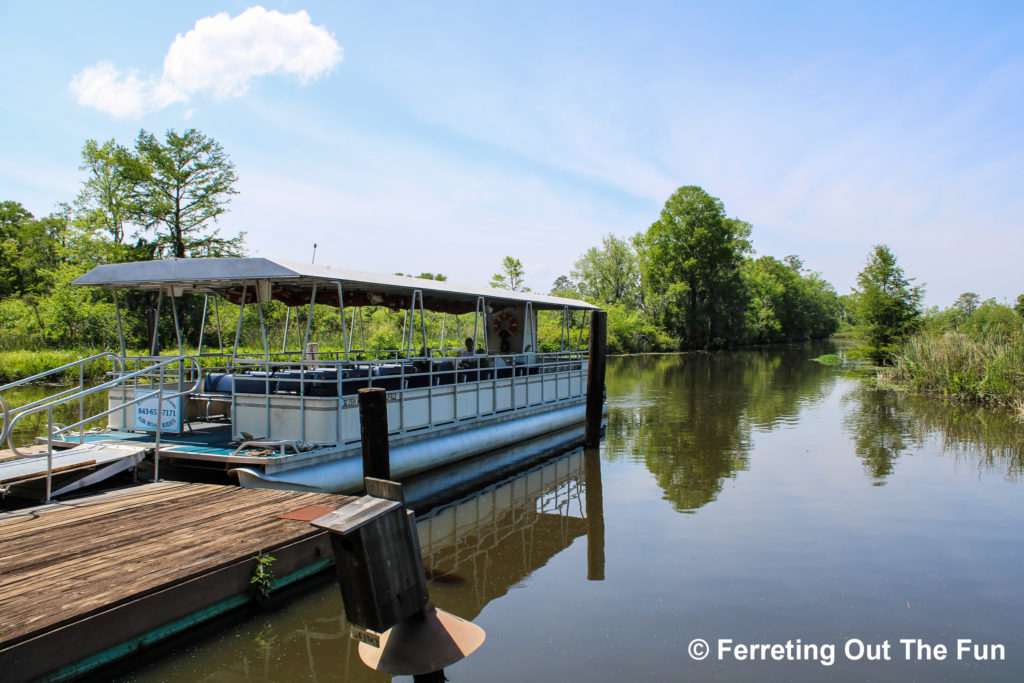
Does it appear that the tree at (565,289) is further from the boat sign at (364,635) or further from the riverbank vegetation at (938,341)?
the boat sign at (364,635)

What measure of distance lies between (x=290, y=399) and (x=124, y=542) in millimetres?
3456

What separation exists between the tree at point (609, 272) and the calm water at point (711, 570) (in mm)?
55078

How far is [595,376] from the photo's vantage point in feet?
48.3

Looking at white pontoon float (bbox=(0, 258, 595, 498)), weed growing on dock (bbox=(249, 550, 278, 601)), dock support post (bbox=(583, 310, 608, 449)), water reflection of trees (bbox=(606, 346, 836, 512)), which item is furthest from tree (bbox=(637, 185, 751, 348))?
weed growing on dock (bbox=(249, 550, 278, 601))

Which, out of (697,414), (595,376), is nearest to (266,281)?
(595,376)

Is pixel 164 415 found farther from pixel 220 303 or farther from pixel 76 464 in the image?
pixel 220 303

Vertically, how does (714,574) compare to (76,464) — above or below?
below

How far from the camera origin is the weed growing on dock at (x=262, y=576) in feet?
19.8

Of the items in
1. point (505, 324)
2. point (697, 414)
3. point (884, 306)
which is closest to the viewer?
point (505, 324)

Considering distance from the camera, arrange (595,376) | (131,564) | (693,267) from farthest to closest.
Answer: (693,267) → (595,376) → (131,564)

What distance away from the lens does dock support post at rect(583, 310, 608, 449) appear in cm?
1454

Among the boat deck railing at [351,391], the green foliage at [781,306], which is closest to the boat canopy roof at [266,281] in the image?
the boat deck railing at [351,391]

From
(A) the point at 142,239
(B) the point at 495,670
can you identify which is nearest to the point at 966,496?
(B) the point at 495,670

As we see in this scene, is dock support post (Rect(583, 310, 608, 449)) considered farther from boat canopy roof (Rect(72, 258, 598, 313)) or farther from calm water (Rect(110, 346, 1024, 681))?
boat canopy roof (Rect(72, 258, 598, 313))
